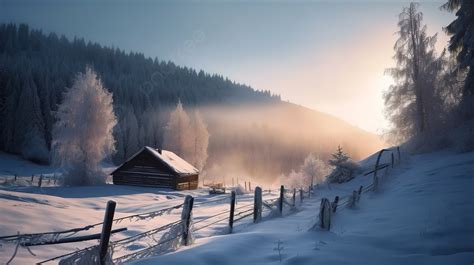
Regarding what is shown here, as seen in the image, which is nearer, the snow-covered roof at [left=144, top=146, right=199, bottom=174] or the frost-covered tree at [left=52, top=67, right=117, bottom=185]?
the frost-covered tree at [left=52, top=67, right=117, bottom=185]

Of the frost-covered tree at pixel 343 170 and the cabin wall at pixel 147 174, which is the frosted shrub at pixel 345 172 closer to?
the frost-covered tree at pixel 343 170

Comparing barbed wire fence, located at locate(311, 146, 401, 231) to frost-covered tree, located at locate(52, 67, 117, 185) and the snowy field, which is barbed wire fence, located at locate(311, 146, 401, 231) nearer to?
the snowy field

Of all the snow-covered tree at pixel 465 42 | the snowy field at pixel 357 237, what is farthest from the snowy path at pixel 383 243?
Answer: the snow-covered tree at pixel 465 42

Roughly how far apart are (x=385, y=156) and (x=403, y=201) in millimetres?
15190

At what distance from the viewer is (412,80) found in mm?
24859

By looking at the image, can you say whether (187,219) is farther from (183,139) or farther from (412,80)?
(183,139)

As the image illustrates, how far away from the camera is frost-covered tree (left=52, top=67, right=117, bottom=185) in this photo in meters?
28.9

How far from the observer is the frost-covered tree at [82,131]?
28891mm

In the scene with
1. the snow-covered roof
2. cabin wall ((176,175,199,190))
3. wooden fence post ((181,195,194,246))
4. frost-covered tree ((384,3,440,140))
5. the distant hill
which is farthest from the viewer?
the distant hill

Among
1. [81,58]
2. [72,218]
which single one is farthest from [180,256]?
[81,58]

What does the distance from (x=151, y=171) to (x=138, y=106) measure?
66633mm

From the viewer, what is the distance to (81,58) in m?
143

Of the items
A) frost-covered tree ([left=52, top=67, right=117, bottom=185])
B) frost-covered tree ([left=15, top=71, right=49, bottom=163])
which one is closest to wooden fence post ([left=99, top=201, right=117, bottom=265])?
frost-covered tree ([left=52, top=67, right=117, bottom=185])

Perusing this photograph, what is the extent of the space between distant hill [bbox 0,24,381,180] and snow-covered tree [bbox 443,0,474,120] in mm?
62460
